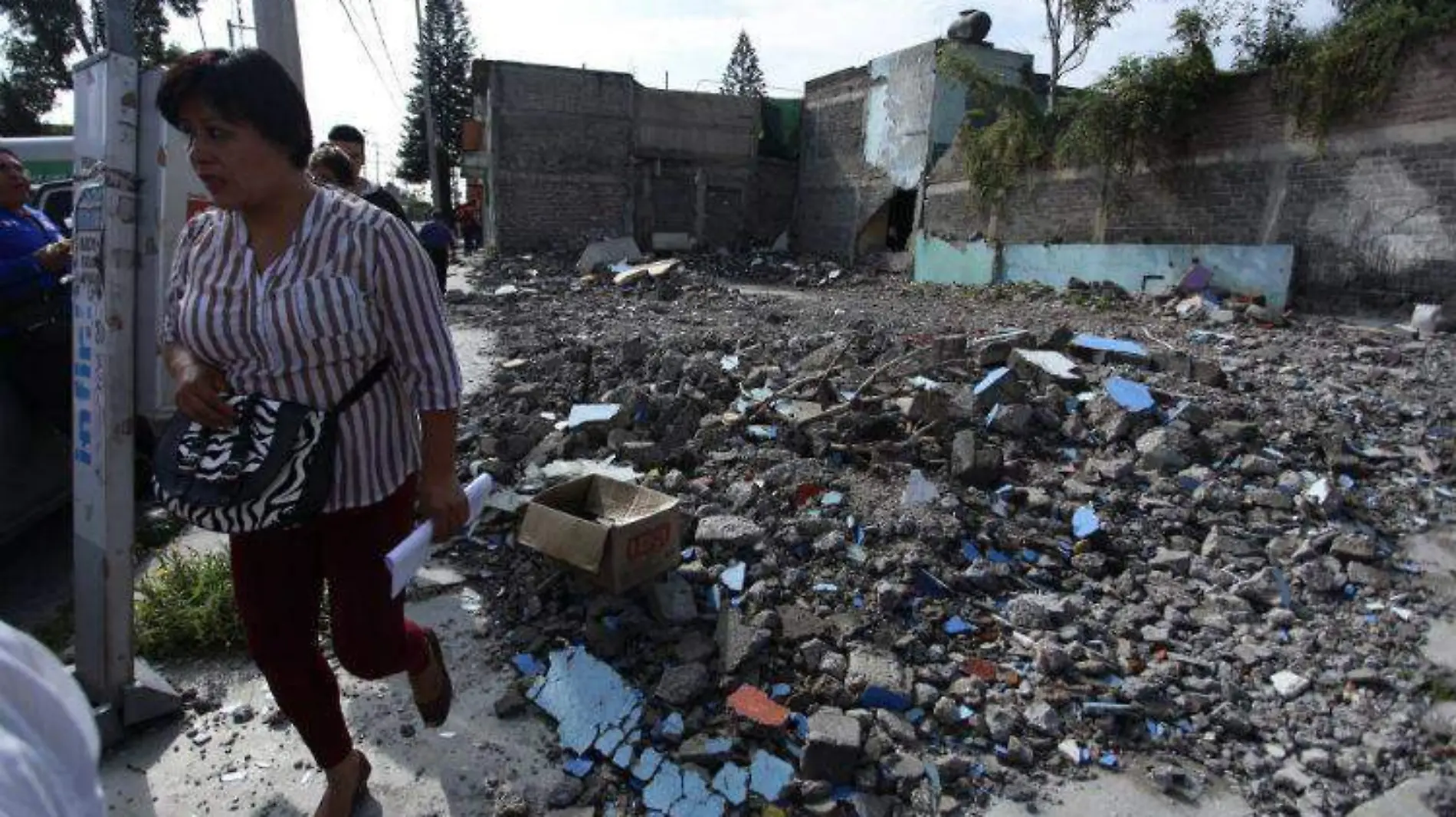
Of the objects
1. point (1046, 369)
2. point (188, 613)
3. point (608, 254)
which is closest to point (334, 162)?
point (188, 613)

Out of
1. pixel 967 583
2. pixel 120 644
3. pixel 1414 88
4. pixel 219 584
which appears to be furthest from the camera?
pixel 1414 88

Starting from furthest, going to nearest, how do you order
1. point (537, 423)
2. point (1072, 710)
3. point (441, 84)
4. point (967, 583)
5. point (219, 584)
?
point (441, 84) < point (537, 423) < point (967, 583) < point (219, 584) < point (1072, 710)

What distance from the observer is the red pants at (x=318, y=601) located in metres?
1.67

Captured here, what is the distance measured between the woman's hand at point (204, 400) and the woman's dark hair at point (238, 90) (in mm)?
478

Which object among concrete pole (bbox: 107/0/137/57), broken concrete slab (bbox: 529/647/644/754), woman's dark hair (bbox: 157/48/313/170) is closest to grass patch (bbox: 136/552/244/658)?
broken concrete slab (bbox: 529/647/644/754)

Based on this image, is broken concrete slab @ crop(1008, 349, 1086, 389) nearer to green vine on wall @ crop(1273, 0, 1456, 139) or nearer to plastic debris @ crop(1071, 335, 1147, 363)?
plastic debris @ crop(1071, 335, 1147, 363)

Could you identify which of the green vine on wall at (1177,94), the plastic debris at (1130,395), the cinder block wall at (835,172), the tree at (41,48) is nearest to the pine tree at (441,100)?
the tree at (41,48)

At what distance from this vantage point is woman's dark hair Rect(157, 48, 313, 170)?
144cm

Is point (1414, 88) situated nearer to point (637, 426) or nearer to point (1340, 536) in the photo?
point (1340, 536)

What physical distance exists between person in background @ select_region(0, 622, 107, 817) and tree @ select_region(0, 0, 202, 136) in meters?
24.8

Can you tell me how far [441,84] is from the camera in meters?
35.4

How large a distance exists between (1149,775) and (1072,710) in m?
0.27

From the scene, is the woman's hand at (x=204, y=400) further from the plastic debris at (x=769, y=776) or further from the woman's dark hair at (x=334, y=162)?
the woman's dark hair at (x=334, y=162)

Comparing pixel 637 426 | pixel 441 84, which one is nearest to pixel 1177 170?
pixel 637 426
